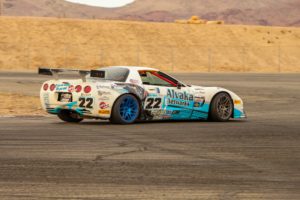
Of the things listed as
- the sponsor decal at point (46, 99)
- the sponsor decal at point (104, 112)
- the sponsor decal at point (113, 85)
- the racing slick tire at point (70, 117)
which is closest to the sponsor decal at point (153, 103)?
the sponsor decal at point (113, 85)

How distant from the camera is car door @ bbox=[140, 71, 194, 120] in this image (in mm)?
18797

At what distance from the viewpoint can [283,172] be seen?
11.0 metres

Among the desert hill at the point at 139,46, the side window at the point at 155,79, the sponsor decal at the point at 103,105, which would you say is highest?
the desert hill at the point at 139,46

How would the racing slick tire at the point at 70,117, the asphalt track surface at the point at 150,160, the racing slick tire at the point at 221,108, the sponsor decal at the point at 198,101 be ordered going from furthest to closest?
the racing slick tire at the point at 221,108 → the sponsor decal at the point at 198,101 → the racing slick tire at the point at 70,117 → the asphalt track surface at the point at 150,160

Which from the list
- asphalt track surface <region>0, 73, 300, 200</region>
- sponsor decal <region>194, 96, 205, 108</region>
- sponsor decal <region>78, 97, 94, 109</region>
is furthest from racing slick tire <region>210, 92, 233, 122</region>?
sponsor decal <region>78, 97, 94, 109</region>

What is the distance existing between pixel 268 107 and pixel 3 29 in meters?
66.1

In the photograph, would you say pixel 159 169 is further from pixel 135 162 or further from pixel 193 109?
pixel 193 109

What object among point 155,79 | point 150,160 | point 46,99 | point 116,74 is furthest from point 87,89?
point 150,160

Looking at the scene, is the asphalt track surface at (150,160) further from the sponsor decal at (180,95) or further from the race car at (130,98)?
the sponsor decal at (180,95)

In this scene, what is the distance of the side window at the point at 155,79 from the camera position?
62.4 ft

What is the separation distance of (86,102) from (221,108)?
3481 mm

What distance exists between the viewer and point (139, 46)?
299ft

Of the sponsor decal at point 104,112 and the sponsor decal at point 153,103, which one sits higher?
the sponsor decal at point 153,103

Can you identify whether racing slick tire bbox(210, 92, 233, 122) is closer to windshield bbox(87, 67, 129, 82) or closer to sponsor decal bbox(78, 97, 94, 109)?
windshield bbox(87, 67, 129, 82)
